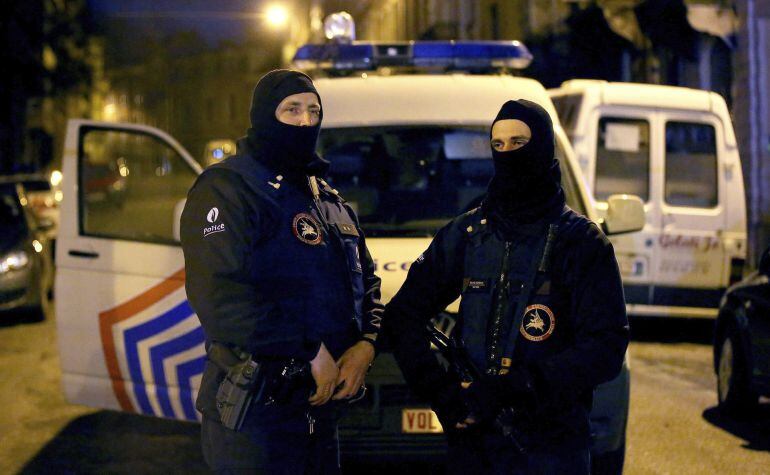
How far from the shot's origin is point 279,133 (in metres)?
3.39

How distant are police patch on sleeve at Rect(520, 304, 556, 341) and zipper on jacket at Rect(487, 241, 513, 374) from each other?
62 mm

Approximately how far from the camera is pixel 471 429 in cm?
299

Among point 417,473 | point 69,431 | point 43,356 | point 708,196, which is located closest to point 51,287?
point 43,356

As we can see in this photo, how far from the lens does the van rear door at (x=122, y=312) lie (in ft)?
18.0

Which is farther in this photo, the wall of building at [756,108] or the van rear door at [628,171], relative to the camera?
the wall of building at [756,108]

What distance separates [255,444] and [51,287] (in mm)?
10608

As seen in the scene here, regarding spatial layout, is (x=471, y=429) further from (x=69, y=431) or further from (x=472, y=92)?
(x=69, y=431)

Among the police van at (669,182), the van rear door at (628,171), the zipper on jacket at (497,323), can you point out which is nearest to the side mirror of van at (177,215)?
the zipper on jacket at (497,323)

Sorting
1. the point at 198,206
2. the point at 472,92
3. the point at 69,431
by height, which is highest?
the point at 472,92

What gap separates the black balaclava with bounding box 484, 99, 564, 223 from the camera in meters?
3.01

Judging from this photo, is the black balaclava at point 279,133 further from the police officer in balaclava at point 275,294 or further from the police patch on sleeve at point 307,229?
the police patch on sleeve at point 307,229

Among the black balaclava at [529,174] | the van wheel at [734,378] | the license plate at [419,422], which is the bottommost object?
the van wheel at [734,378]

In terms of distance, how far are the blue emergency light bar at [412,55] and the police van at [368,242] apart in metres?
0.18

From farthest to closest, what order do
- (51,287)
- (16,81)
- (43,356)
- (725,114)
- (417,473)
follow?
(16,81) < (51,287) < (725,114) < (43,356) < (417,473)
